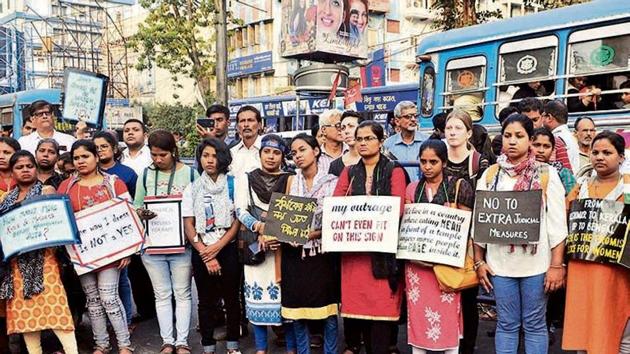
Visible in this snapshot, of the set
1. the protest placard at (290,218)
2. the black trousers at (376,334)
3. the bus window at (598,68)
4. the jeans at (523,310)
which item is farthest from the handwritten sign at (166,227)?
the bus window at (598,68)

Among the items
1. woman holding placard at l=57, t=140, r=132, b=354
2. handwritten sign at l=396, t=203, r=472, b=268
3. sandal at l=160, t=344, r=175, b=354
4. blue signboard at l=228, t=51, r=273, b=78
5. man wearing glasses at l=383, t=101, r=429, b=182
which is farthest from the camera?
blue signboard at l=228, t=51, r=273, b=78

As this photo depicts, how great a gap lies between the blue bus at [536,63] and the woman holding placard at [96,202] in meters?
5.67

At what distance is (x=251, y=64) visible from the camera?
43.2 meters

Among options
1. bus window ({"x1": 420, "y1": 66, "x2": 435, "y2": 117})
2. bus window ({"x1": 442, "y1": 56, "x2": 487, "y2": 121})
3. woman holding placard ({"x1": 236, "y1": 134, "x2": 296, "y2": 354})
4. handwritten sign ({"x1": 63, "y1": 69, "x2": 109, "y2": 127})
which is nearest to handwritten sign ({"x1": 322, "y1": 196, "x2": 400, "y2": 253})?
woman holding placard ({"x1": 236, "y1": 134, "x2": 296, "y2": 354})

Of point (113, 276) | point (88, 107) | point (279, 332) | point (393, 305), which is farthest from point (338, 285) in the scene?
point (88, 107)

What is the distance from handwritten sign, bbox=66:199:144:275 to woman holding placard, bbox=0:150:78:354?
0.21m

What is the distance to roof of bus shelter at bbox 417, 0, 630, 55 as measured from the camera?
25.2 feet

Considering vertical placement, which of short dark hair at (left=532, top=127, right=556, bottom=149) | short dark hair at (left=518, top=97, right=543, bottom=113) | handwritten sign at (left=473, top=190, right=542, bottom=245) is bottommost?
handwritten sign at (left=473, top=190, right=542, bottom=245)

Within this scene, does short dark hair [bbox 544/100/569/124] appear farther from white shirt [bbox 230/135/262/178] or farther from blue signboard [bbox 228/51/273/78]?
blue signboard [bbox 228/51/273/78]

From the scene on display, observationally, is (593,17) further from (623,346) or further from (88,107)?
(88,107)

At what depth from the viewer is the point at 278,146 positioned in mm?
4859

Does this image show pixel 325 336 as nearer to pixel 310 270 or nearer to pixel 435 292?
pixel 310 270

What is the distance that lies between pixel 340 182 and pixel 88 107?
417 centimetres

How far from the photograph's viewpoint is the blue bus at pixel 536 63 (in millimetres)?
7594
